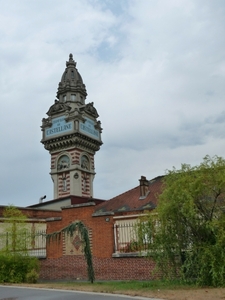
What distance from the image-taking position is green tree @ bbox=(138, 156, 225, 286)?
12.2m

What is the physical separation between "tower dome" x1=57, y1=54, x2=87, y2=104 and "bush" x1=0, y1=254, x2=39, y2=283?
107 feet

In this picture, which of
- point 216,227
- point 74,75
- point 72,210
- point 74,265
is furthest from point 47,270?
point 74,75

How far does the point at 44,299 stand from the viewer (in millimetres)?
10984

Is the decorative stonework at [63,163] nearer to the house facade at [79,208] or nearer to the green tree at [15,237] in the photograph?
the house facade at [79,208]

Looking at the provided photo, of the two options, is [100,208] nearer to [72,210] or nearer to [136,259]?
[72,210]

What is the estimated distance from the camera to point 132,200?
91.0 ft

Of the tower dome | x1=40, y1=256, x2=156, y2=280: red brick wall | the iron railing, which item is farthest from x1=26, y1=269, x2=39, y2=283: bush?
the tower dome

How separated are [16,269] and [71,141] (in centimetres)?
2713

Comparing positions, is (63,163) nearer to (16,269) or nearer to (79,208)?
(79,208)

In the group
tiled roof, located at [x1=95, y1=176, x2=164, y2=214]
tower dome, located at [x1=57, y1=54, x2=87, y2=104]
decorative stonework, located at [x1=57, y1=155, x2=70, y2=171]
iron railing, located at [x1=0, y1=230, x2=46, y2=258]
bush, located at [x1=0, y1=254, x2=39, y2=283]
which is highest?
tower dome, located at [x1=57, y1=54, x2=87, y2=104]

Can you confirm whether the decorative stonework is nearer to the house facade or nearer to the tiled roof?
the house facade

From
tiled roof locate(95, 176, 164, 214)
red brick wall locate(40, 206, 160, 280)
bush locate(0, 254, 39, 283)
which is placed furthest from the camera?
tiled roof locate(95, 176, 164, 214)

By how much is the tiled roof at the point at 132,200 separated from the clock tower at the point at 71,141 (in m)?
13.9

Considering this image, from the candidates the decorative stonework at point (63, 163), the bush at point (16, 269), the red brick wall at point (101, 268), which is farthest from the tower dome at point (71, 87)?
the bush at point (16, 269)
